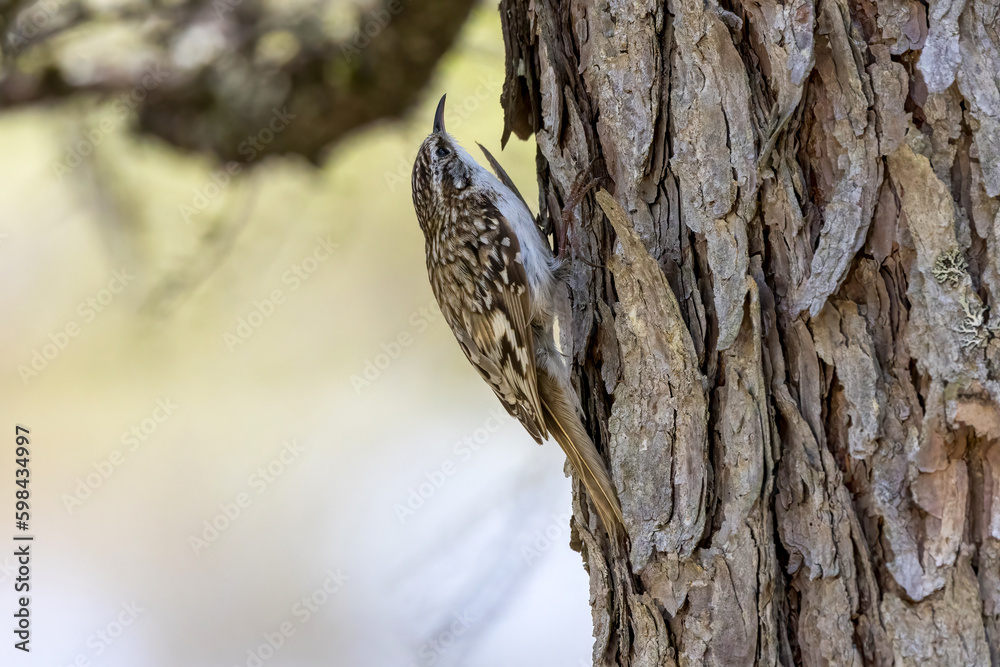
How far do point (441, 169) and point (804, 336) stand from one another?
1.30 m

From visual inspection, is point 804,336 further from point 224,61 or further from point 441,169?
point 224,61

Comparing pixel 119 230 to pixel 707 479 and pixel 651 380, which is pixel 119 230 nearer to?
pixel 651 380

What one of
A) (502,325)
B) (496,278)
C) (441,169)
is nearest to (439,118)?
(441,169)

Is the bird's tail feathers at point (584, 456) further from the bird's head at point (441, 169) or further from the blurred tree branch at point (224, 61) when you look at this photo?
the blurred tree branch at point (224, 61)

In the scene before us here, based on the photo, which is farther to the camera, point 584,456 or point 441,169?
point 441,169

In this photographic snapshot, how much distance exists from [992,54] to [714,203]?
44 cm

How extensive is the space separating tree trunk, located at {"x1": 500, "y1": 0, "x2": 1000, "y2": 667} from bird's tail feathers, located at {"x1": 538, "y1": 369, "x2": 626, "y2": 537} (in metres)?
0.03

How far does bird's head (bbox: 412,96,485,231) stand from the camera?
2201 millimetres

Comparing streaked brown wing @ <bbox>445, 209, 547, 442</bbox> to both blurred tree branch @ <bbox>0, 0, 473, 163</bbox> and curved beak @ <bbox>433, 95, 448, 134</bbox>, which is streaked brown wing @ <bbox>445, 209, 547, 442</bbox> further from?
blurred tree branch @ <bbox>0, 0, 473, 163</bbox>

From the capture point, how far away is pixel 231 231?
214cm

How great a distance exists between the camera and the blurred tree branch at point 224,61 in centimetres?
205

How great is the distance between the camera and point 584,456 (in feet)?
4.83

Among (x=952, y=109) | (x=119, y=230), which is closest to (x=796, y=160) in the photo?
(x=952, y=109)

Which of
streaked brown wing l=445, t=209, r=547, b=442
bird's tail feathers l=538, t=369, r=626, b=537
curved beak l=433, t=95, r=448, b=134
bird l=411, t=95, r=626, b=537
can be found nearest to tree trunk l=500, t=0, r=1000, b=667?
bird's tail feathers l=538, t=369, r=626, b=537
